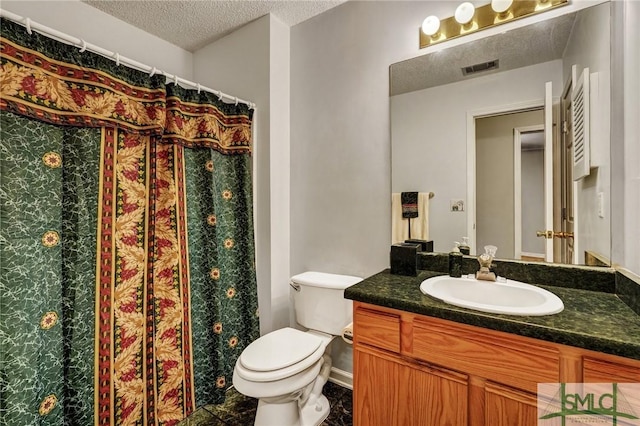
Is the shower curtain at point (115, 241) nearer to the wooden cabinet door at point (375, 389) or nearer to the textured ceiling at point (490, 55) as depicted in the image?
the wooden cabinet door at point (375, 389)

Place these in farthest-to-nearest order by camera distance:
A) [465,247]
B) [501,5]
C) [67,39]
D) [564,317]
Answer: [465,247], [501,5], [67,39], [564,317]

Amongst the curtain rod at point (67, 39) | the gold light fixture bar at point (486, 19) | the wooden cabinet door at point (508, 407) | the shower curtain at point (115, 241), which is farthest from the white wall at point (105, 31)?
the wooden cabinet door at point (508, 407)

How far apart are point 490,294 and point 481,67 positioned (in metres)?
1.09

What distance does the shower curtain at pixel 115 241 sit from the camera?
1164mm

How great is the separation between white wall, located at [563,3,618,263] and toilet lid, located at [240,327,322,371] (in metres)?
1.30

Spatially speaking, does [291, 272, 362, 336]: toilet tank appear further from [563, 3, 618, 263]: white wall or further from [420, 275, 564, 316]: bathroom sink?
[563, 3, 618, 263]: white wall

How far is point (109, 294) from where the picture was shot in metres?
1.41

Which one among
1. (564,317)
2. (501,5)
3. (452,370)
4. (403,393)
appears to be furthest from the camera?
(501,5)

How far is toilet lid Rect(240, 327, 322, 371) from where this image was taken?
139 cm

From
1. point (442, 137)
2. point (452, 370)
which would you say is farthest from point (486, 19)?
point (452, 370)

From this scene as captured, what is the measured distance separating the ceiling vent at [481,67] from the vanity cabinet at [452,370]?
122 centimetres

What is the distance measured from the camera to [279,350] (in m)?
1.50

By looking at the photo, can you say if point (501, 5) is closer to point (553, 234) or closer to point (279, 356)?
point (553, 234)

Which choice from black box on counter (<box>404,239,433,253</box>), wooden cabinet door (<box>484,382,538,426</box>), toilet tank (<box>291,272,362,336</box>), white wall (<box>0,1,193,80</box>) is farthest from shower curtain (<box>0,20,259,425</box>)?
wooden cabinet door (<box>484,382,538,426</box>)
